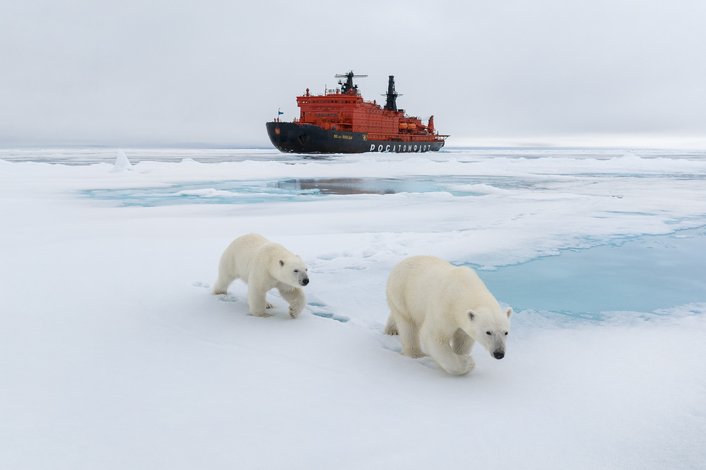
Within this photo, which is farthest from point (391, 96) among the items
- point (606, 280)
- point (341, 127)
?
point (606, 280)

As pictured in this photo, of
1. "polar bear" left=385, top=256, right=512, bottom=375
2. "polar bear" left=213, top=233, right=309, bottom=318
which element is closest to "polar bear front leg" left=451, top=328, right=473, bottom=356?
"polar bear" left=385, top=256, right=512, bottom=375

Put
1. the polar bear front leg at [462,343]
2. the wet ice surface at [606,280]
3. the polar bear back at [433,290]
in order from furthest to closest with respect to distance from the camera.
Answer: the wet ice surface at [606,280]
the polar bear front leg at [462,343]
the polar bear back at [433,290]

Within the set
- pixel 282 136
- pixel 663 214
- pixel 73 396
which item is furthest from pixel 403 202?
pixel 282 136

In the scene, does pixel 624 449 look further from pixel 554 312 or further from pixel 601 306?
pixel 601 306

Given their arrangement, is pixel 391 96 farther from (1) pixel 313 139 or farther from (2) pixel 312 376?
(2) pixel 312 376

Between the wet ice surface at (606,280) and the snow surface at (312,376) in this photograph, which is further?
the wet ice surface at (606,280)

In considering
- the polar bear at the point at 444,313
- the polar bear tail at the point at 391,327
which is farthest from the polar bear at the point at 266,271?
the polar bear at the point at 444,313

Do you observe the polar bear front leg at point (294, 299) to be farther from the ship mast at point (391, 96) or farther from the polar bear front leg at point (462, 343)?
the ship mast at point (391, 96)
